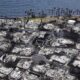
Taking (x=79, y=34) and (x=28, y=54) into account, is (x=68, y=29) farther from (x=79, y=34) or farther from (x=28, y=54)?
(x=28, y=54)

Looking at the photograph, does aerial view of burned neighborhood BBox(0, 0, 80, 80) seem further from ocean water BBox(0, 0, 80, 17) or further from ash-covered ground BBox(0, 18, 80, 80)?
ocean water BBox(0, 0, 80, 17)

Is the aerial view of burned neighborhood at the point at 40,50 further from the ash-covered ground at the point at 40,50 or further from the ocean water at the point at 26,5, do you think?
the ocean water at the point at 26,5

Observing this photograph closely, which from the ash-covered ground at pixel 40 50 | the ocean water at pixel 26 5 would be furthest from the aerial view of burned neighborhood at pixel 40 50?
the ocean water at pixel 26 5

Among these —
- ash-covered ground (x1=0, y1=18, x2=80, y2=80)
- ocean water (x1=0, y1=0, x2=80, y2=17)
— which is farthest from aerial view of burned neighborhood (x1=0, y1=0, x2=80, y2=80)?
ocean water (x1=0, y1=0, x2=80, y2=17)

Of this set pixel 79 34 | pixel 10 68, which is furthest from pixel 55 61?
pixel 79 34

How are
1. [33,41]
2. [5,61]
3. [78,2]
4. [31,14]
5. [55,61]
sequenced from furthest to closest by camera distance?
[31,14] < [78,2] < [33,41] < [5,61] < [55,61]

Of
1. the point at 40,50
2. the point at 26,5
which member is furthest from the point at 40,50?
the point at 26,5
